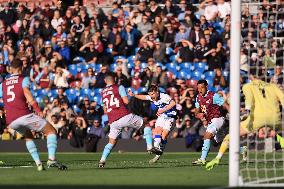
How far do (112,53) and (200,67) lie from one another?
3197mm

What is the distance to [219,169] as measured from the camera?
56.3ft

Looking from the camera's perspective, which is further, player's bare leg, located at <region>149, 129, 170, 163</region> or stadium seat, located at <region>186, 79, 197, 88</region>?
stadium seat, located at <region>186, 79, 197, 88</region>

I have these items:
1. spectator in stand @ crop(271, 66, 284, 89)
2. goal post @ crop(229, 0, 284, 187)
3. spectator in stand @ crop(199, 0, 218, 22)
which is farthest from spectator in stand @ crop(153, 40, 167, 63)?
spectator in stand @ crop(271, 66, 284, 89)

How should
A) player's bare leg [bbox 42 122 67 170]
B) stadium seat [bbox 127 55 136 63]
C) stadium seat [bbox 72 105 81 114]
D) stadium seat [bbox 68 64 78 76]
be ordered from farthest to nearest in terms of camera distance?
stadium seat [bbox 68 64 78 76]
stadium seat [bbox 127 55 136 63]
stadium seat [bbox 72 105 81 114]
player's bare leg [bbox 42 122 67 170]

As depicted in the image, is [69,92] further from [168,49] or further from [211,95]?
[211,95]

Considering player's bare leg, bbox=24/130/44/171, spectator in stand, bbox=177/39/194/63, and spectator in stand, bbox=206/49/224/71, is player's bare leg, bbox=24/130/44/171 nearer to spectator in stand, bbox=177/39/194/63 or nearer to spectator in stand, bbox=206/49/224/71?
spectator in stand, bbox=206/49/224/71

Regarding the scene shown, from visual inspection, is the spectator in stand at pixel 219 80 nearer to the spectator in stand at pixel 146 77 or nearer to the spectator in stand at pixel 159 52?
the spectator in stand at pixel 146 77

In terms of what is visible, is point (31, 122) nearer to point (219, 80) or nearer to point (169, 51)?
point (219, 80)

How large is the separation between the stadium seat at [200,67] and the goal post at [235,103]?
15.1m

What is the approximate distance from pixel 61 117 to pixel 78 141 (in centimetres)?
119

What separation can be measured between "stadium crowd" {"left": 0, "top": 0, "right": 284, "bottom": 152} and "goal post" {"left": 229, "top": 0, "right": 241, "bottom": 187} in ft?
42.9

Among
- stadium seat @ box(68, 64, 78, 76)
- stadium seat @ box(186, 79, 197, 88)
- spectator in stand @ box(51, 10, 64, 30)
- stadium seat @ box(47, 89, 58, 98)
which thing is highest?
spectator in stand @ box(51, 10, 64, 30)

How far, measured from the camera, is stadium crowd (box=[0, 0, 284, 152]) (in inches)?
1097

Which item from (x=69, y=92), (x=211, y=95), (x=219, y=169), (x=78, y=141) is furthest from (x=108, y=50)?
(x=219, y=169)
